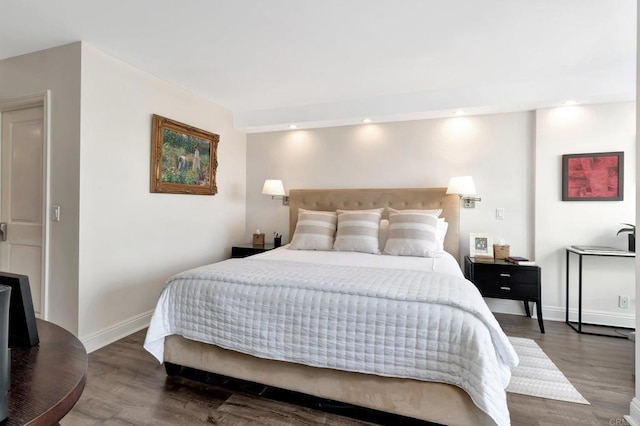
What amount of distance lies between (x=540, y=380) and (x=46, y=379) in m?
2.64

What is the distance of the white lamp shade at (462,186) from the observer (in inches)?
124

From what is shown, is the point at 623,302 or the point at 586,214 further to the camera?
the point at 586,214

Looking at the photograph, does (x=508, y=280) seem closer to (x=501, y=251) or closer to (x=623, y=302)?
(x=501, y=251)

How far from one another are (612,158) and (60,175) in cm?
498

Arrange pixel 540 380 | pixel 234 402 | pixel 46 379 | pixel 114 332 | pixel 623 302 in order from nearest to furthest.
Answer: pixel 46 379 → pixel 234 402 → pixel 540 380 → pixel 114 332 → pixel 623 302

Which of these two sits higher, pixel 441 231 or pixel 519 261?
pixel 441 231

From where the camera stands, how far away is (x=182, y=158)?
129 inches

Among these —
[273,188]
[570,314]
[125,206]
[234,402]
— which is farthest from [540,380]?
[125,206]

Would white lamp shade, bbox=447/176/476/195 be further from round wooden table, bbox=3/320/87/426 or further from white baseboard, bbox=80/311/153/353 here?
white baseboard, bbox=80/311/153/353

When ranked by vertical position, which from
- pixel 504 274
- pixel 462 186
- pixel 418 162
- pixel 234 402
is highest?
pixel 418 162

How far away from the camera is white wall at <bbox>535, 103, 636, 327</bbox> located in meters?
2.96

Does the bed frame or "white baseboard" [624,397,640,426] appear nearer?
the bed frame

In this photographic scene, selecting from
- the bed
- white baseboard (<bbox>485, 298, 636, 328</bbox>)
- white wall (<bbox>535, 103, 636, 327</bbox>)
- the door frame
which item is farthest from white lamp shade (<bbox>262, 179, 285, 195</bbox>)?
white wall (<bbox>535, 103, 636, 327</bbox>)

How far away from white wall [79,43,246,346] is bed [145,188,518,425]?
37.0 inches
